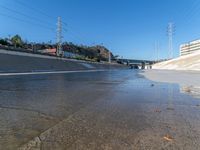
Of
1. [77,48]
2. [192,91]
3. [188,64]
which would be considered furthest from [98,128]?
[77,48]

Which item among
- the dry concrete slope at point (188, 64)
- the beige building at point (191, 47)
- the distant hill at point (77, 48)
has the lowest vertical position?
the dry concrete slope at point (188, 64)

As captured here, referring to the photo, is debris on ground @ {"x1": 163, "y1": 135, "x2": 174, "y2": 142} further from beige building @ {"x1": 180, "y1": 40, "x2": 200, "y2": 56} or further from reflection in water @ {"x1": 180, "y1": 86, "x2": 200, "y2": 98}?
beige building @ {"x1": 180, "y1": 40, "x2": 200, "y2": 56}

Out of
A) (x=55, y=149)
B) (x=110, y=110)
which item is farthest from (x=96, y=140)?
(x=110, y=110)

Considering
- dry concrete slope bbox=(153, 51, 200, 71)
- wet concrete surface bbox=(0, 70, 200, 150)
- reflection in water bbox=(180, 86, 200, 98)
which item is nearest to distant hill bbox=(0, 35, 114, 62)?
dry concrete slope bbox=(153, 51, 200, 71)

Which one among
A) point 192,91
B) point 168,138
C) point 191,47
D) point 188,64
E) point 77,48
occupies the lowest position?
point 168,138

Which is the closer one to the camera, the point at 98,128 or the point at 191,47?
the point at 98,128

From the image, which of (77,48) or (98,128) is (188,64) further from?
(77,48)

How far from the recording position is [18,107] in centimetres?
630

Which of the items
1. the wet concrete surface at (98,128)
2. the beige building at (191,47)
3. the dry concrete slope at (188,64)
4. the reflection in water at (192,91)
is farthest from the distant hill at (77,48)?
the wet concrete surface at (98,128)

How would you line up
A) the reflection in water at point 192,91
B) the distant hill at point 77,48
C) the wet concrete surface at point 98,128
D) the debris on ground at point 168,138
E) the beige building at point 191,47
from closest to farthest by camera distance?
the wet concrete surface at point 98,128 < the debris on ground at point 168,138 < the reflection in water at point 192,91 < the distant hill at point 77,48 < the beige building at point 191,47

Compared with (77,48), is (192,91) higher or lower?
lower

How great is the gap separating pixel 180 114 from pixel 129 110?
133 cm

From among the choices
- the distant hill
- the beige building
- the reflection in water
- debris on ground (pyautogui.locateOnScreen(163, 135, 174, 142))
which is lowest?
debris on ground (pyautogui.locateOnScreen(163, 135, 174, 142))

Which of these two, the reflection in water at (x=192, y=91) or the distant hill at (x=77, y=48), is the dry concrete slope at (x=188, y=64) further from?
the reflection in water at (x=192, y=91)
